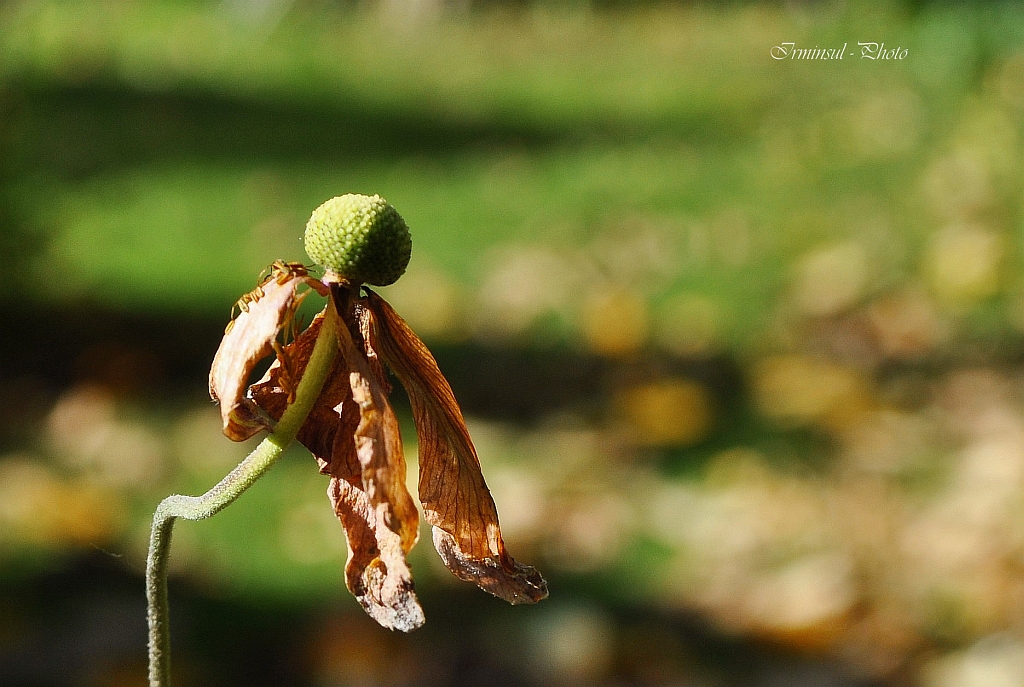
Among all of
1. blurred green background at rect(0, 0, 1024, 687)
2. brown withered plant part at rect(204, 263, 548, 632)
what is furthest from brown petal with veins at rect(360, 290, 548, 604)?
blurred green background at rect(0, 0, 1024, 687)

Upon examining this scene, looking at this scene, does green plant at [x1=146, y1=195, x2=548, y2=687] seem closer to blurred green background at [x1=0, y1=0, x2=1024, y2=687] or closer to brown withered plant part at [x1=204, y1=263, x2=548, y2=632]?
brown withered plant part at [x1=204, y1=263, x2=548, y2=632]

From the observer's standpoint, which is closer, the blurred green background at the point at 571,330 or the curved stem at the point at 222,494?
the curved stem at the point at 222,494

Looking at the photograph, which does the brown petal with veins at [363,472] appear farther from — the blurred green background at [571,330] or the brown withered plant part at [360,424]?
the blurred green background at [571,330]

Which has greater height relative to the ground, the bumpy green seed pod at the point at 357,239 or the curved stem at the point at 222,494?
the bumpy green seed pod at the point at 357,239

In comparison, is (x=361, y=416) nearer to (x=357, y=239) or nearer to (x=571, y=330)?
(x=357, y=239)

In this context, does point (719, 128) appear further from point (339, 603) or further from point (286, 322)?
point (286, 322)

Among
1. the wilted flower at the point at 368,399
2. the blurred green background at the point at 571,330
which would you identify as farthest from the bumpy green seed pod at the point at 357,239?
the blurred green background at the point at 571,330
